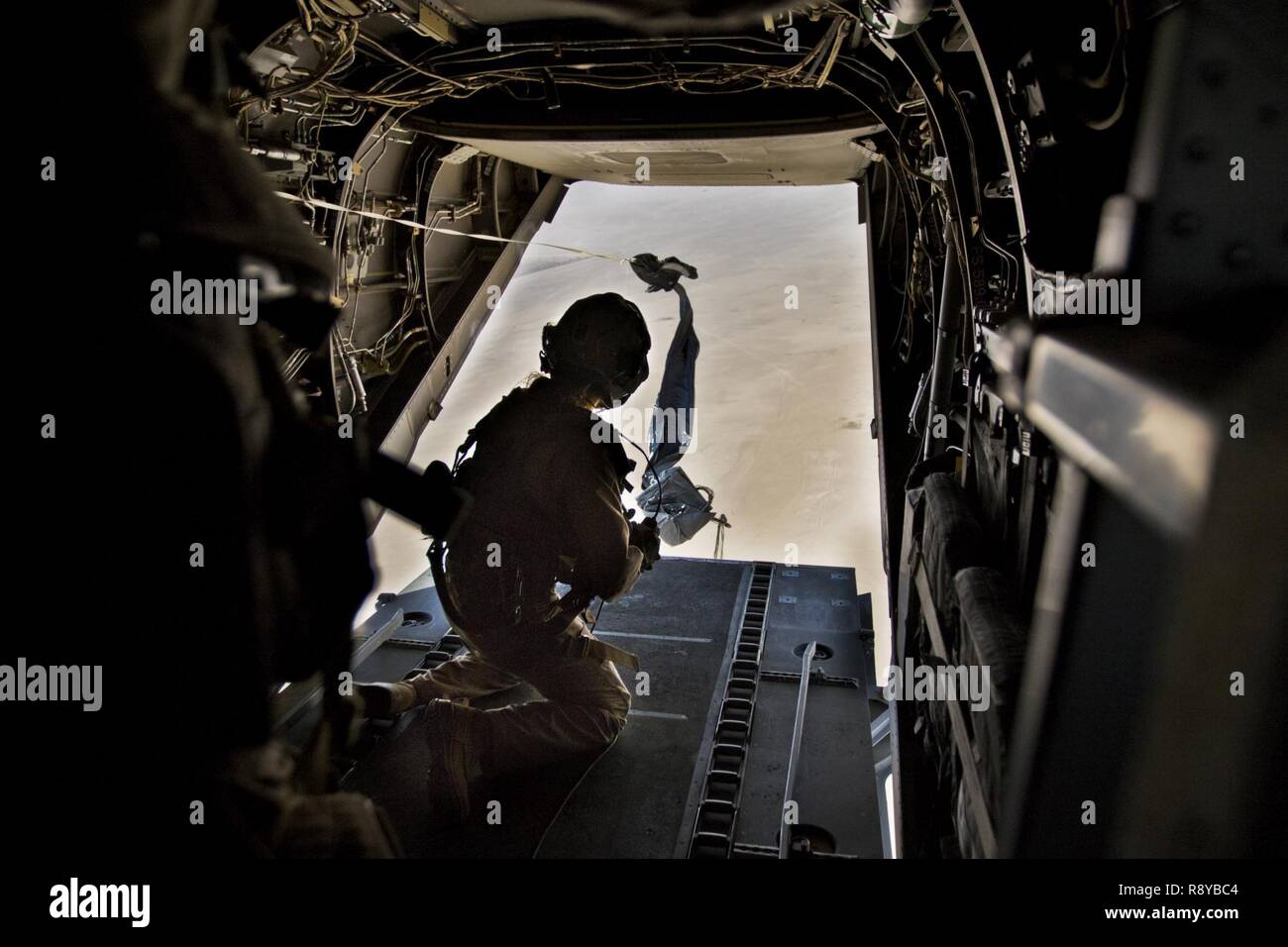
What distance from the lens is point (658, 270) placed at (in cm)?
538

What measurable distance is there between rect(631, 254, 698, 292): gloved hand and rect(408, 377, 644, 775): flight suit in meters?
2.10

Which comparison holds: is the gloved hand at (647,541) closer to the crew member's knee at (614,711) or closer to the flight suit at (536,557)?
the flight suit at (536,557)

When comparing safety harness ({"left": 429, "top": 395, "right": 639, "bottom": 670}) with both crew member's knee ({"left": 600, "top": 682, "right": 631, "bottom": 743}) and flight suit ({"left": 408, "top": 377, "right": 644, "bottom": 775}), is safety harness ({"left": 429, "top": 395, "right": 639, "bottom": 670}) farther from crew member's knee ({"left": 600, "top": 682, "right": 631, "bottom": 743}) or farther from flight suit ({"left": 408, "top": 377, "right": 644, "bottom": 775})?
crew member's knee ({"left": 600, "top": 682, "right": 631, "bottom": 743})

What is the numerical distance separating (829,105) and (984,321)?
315 centimetres

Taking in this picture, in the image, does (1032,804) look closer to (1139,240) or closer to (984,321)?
(1139,240)

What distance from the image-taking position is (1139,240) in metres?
0.93

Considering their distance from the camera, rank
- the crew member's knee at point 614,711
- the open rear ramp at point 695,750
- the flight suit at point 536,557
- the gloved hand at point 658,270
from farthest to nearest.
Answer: the gloved hand at point 658,270 < the crew member's knee at point 614,711 < the flight suit at point 536,557 < the open rear ramp at point 695,750

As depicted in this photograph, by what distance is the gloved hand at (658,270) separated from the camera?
211 inches

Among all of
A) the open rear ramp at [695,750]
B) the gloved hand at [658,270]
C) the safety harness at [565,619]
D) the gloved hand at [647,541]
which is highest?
the gloved hand at [658,270]

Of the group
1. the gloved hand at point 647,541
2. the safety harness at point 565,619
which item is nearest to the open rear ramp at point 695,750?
the safety harness at point 565,619

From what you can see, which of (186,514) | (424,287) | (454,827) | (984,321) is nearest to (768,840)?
(454,827)

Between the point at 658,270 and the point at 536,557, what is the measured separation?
267cm

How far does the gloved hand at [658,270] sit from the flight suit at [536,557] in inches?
82.6

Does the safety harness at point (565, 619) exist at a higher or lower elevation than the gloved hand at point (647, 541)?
lower
